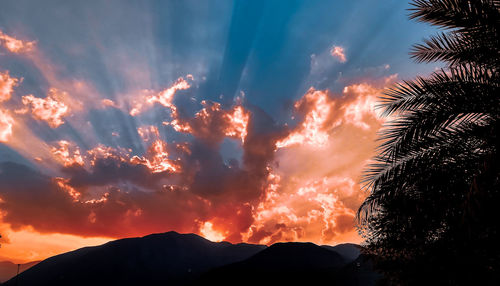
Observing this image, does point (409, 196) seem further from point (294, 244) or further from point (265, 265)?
point (294, 244)

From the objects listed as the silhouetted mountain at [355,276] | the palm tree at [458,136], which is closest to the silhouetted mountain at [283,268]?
the silhouetted mountain at [355,276]

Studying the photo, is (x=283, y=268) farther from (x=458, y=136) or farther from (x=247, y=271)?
(x=458, y=136)

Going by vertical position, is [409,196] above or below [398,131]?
below

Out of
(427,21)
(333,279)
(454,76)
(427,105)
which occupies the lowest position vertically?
(333,279)

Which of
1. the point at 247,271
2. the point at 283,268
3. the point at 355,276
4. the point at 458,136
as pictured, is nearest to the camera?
the point at 458,136

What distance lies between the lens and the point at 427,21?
7.46 metres

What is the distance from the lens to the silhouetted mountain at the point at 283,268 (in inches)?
3996

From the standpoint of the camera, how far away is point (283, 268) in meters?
142

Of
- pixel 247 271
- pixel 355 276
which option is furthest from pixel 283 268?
pixel 355 276

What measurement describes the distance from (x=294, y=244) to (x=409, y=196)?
17018 cm

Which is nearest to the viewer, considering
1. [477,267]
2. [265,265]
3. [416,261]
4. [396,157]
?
[396,157]

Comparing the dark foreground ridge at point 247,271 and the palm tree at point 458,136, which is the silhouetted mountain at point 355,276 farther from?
the palm tree at point 458,136

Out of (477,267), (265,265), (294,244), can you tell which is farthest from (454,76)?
(294,244)

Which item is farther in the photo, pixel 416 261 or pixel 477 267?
pixel 416 261
